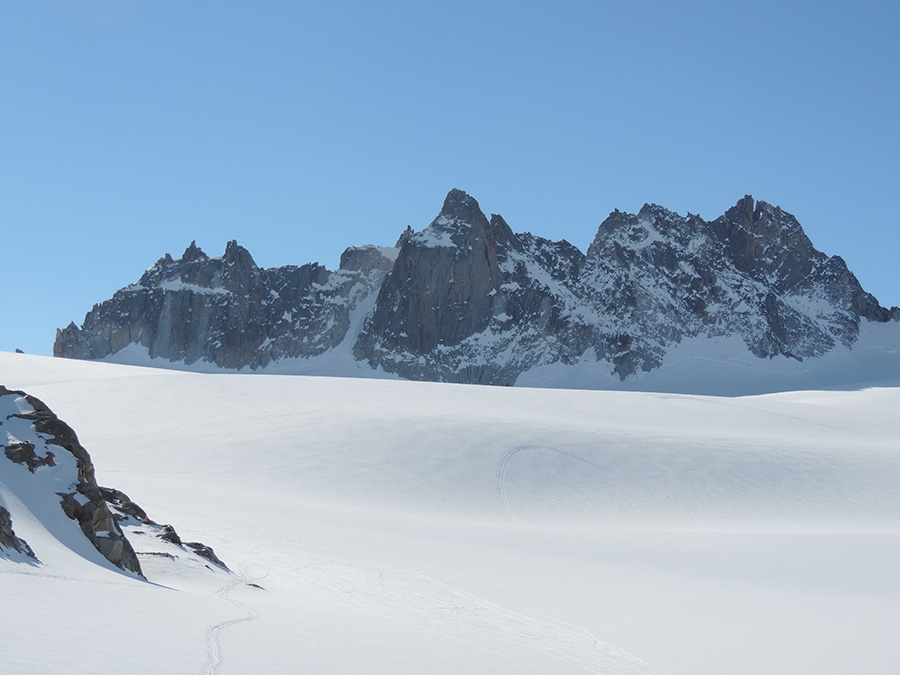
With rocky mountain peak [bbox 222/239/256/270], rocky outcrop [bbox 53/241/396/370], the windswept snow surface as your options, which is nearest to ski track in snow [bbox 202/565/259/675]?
the windswept snow surface

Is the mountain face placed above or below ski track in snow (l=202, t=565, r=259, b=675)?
above

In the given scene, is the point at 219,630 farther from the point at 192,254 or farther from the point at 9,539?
the point at 192,254

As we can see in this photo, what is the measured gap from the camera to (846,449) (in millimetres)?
28406

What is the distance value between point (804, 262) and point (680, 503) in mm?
165561

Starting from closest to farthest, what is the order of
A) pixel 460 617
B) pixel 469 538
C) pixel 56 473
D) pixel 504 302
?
pixel 460 617
pixel 56 473
pixel 469 538
pixel 504 302

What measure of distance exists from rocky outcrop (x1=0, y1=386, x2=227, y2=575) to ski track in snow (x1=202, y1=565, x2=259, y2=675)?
1.35 m

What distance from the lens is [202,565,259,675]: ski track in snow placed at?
6055 mm

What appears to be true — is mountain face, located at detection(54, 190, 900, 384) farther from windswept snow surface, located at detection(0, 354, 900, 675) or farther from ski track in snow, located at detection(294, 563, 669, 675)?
ski track in snow, located at detection(294, 563, 669, 675)

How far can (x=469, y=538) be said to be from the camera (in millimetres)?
17859

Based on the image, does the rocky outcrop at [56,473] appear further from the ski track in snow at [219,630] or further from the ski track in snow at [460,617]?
the ski track in snow at [460,617]

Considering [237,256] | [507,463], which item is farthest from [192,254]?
[507,463]

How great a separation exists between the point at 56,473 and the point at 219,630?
4.91m

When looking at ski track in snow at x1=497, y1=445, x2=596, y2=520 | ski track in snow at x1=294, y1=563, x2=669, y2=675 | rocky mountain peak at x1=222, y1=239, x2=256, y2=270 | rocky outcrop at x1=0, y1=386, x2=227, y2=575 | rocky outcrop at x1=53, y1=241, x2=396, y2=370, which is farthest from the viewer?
rocky mountain peak at x1=222, y1=239, x2=256, y2=270

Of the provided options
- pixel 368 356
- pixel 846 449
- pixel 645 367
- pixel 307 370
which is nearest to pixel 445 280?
pixel 368 356
